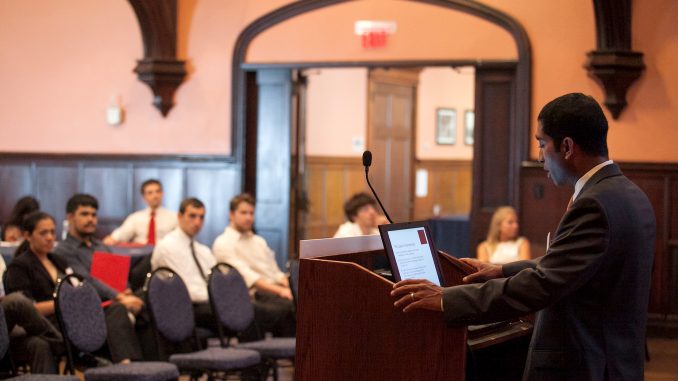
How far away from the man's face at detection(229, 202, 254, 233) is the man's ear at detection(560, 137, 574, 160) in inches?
203

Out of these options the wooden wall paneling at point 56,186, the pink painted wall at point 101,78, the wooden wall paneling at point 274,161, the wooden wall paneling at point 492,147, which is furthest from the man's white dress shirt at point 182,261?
the wooden wall paneling at point 56,186

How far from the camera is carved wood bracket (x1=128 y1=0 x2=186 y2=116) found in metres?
9.59

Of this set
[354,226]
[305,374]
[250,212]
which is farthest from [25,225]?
[305,374]

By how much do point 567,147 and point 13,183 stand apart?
8596mm

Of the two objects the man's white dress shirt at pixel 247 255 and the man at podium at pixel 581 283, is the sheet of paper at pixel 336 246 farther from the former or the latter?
the man's white dress shirt at pixel 247 255

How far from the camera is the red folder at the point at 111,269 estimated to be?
21.2ft

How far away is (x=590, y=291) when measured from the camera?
8.49 ft

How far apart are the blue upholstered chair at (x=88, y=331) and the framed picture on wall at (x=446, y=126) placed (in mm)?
9071

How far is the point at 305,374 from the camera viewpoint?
9.12ft

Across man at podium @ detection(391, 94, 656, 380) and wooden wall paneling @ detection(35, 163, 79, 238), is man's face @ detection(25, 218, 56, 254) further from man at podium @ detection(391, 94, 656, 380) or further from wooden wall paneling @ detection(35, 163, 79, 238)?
wooden wall paneling @ detection(35, 163, 79, 238)

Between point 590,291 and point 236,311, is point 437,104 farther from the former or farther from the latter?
point 590,291

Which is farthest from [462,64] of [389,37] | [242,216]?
[242,216]

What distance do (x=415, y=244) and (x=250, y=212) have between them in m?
4.79

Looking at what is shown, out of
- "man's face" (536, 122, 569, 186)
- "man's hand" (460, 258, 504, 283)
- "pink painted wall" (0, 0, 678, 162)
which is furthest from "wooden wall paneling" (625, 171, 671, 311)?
"man's face" (536, 122, 569, 186)
